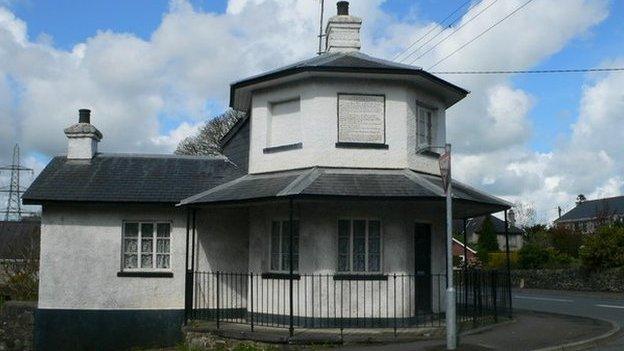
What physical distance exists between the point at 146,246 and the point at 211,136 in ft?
100.0

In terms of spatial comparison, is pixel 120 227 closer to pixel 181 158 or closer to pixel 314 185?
pixel 181 158

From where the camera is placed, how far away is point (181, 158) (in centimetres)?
1950

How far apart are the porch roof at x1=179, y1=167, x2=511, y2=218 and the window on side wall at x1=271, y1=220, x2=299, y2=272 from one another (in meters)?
1.12

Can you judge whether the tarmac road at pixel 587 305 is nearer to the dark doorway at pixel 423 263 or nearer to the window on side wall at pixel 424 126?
the dark doorway at pixel 423 263

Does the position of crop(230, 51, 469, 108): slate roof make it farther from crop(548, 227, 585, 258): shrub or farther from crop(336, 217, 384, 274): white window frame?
crop(548, 227, 585, 258): shrub

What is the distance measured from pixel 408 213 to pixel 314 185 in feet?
8.93

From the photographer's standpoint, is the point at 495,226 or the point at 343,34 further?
the point at 495,226

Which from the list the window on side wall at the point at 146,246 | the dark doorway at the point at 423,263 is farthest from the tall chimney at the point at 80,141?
the dark doorway at the point at 423,263

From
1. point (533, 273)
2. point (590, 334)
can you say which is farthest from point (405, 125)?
point (533, 273)

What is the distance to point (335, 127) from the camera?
53.3 feet

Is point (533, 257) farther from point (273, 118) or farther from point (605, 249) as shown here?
point (273, 118)

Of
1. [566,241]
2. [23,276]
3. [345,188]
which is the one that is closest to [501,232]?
[566,241]

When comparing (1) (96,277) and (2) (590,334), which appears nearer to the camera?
(2) (590,334)

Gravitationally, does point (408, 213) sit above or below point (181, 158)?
below
